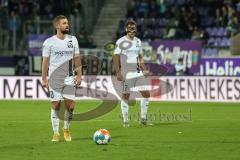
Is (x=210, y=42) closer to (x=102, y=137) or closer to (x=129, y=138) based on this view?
(x=129, y=138)

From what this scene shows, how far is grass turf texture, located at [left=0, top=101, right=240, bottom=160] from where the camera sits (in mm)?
13477

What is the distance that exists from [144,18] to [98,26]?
3129mm

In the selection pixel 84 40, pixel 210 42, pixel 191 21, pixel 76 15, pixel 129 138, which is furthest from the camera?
pixel 76 15

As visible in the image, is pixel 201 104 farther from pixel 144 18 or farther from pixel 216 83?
pixel 144 18

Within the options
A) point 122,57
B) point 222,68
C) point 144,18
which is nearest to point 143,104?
point 122,57

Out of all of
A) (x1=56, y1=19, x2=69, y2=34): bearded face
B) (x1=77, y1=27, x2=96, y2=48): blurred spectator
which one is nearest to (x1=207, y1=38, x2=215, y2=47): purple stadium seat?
(x1=77, y1=27, x2=96, y2=48): blurred spectator

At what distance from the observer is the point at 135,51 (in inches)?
771

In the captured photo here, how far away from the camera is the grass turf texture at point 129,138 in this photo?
44.2 ft

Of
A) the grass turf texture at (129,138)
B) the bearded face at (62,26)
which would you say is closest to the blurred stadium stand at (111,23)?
the grass turf texture at (129,138)

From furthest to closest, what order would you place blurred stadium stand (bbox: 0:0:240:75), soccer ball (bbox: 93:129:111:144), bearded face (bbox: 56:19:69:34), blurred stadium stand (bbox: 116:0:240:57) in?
blurred stadium stand (bbox: 116:0:240:57) < blurred stadium stand (bbox: 0:0:240:75) < bearded face (bbox: 56:19:69:34) < soccer ball (bbox: 93:129:111:144)

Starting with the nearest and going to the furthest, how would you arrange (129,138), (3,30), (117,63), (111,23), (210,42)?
(129,138) → (117,63) → (210,42) → (3,30) → (111,23)

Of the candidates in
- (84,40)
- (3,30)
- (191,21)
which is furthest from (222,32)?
(3,30)

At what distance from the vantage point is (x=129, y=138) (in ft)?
53.7

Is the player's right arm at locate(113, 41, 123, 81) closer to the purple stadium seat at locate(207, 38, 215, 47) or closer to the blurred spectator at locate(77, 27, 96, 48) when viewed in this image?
the purple stadium seat at locate(207, 38, 215, 47)
